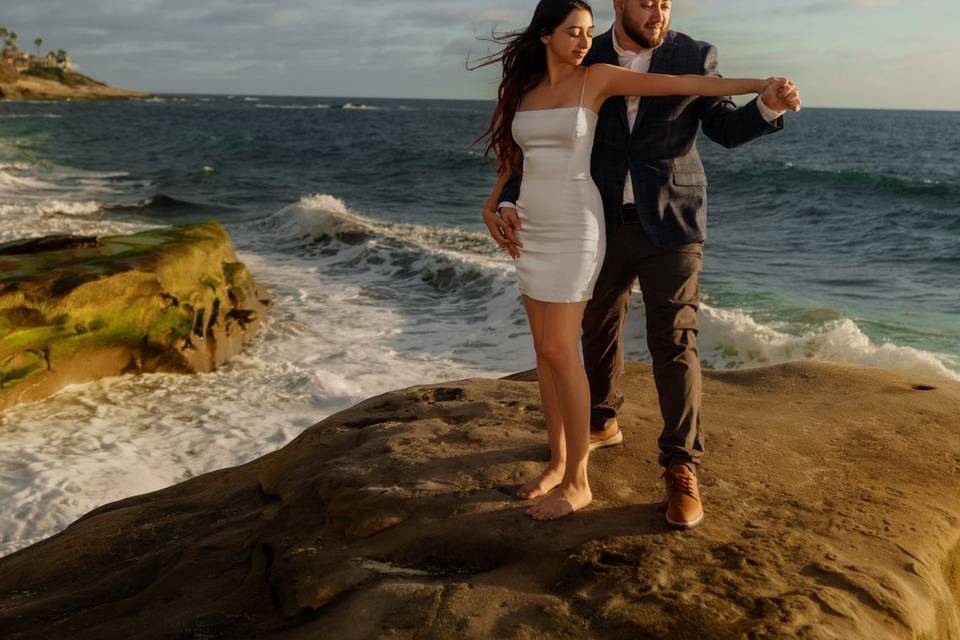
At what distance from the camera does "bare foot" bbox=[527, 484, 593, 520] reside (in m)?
3.07

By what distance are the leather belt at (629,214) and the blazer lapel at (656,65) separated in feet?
0.85

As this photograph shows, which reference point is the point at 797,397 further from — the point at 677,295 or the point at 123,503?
the point at 123,503

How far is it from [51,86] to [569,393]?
111370mm

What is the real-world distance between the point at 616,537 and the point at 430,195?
2210cm

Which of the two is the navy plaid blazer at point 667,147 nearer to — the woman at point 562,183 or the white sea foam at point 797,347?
the woman at point 562,183

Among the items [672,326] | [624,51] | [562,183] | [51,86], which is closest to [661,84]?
[624,51]

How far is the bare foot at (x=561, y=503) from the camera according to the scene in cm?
307

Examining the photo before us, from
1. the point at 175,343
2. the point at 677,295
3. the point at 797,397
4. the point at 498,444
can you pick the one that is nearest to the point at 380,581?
the point at 498,444

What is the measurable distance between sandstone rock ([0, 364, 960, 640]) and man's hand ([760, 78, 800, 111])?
55.1 inches

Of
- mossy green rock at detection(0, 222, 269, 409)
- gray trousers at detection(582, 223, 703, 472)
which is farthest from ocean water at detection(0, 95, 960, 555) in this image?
gray trousers at detection(582, 223, 703, 472)

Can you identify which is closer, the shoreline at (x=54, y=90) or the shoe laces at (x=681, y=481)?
the shoe laces at (x=681, y=481)

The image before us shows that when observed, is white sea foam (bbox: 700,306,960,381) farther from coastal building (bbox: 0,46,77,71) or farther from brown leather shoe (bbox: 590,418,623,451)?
coastal building (bbox: 0,46,77,71)

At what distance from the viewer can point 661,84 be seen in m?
3.01

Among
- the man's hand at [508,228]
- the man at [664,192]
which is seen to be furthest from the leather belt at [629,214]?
the man's hand at [508,228]
